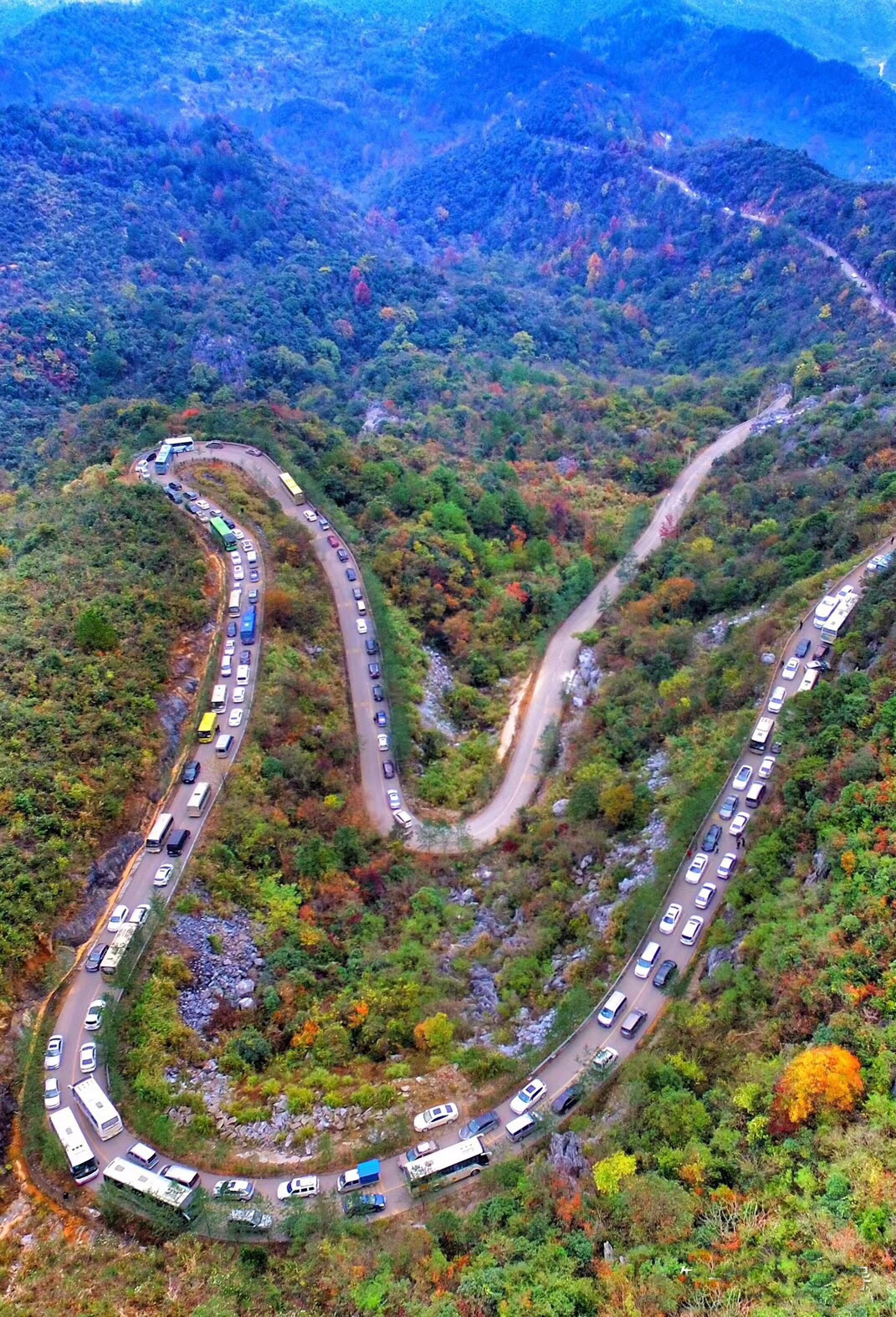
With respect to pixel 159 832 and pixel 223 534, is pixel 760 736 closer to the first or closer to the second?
pixel 159 832

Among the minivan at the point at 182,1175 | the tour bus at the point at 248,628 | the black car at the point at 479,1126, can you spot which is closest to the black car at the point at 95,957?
the minivan at the point at 182,1175

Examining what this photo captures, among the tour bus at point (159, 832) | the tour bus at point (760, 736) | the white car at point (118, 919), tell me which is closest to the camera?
the white car at point (118, 919)

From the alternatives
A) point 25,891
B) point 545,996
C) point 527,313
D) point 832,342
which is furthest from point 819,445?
point 527,313

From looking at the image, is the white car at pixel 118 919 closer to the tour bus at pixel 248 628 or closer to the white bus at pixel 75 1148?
the white bus at pixel 75 1148

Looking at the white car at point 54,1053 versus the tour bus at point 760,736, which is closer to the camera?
the white car at point 54,1053

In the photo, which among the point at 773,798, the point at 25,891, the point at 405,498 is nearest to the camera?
the point at 25,891

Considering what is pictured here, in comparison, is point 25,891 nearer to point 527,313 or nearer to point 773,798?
point 773,798

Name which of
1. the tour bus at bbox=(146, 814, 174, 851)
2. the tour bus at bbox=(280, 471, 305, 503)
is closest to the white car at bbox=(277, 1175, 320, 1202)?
the tour bus at bbox=(146, 814, 174, 851)
